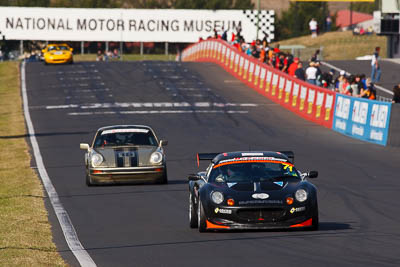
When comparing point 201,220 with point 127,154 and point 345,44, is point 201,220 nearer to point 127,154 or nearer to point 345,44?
point 127,154

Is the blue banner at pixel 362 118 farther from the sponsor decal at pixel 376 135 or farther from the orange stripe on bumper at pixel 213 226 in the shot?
the orange stripe on bumper at pixel 213 226

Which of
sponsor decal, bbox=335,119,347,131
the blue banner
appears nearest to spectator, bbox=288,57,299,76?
the blue banner

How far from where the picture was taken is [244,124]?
119ft

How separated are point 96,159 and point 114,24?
70493 millimetres

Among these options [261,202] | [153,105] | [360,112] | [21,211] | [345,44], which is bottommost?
[345,44]

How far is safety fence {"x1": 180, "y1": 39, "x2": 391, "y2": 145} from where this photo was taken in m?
30.2

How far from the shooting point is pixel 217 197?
1378 centimetres

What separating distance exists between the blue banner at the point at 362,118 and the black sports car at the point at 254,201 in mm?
15519

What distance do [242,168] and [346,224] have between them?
5.94 ft

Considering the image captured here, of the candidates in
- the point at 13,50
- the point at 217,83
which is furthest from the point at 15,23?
the point at 217,83

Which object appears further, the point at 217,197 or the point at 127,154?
the point at 127,154

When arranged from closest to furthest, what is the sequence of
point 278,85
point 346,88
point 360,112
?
point 360,112 < point 346,88 < point 278,85

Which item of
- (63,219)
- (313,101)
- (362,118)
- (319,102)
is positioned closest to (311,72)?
(313,101)

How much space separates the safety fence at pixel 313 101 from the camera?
30.2 metres
